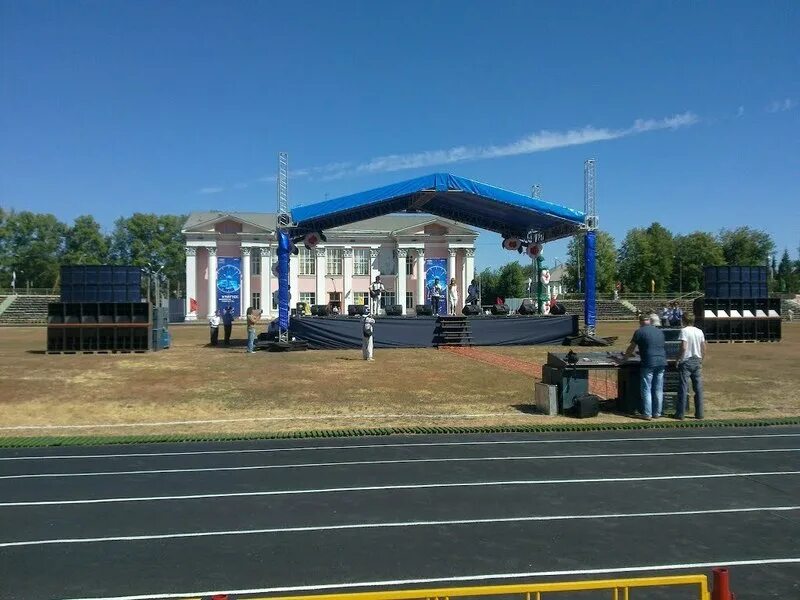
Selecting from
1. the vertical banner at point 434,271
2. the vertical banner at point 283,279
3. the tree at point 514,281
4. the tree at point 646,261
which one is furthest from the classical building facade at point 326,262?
the tree at point 514,281

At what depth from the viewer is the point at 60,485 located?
8.34 meters

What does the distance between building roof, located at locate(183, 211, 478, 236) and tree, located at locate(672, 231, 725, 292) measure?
4204 centimetres

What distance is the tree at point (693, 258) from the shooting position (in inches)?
3627

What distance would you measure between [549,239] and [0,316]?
54.1 metres

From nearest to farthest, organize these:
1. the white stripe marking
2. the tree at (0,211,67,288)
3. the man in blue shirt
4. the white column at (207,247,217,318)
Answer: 1. the man in blue shirt
2. the white stripe marking
3. the white column at (207,247,217,318)
4. the tree at (0,211,67,288)

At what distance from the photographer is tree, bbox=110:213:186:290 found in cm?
11169

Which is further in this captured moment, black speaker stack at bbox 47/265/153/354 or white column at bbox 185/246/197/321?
white column at bbox 185/246/197/321

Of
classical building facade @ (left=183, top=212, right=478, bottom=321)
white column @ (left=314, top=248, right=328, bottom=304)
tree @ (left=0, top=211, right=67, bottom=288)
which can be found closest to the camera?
classical building facade @ (left=183, top=212, right=478, bottom=321)

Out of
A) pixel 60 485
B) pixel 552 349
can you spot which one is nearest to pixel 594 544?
pixel 60 485

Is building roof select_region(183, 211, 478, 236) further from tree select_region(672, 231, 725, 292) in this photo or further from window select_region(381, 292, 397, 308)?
tree select_region(672, 231, 725, 292)

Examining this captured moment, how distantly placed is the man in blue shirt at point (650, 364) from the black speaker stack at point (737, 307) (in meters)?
18.7

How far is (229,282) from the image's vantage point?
6494 cm

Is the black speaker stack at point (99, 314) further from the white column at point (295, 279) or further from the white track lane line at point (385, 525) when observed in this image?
the white column at point (295, 279)

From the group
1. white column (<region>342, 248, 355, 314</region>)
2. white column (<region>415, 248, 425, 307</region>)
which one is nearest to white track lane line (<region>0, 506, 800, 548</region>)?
white column (<region>415, 248, 425, 307</region>)
